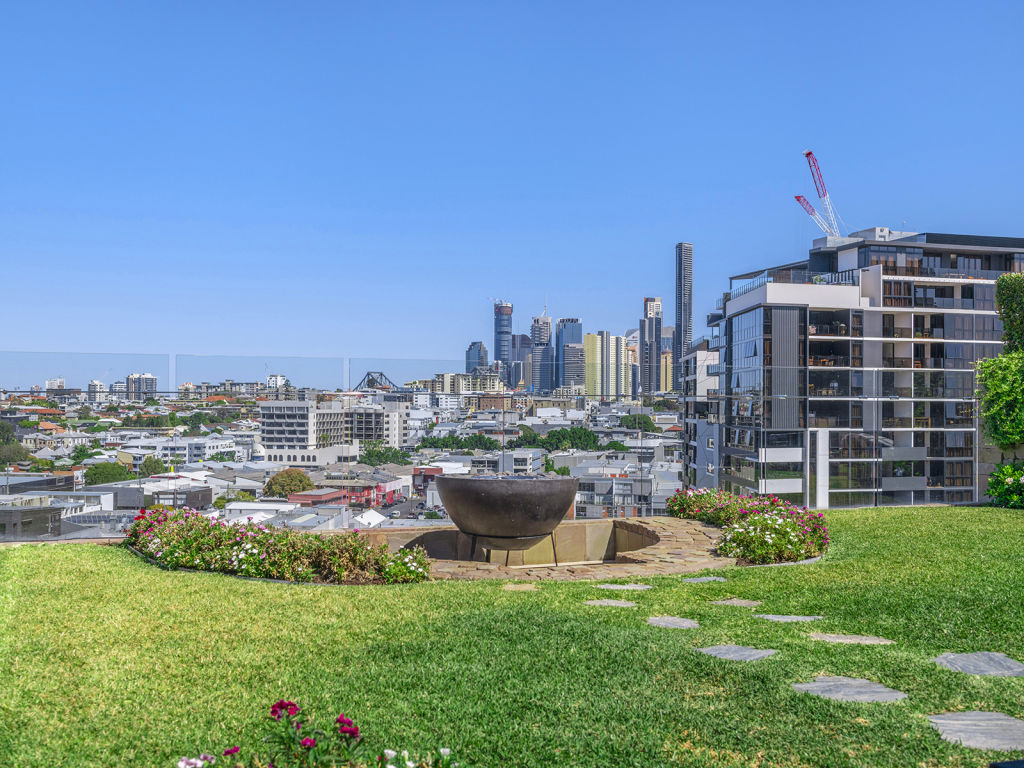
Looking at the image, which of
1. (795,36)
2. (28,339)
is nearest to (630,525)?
(795,36)

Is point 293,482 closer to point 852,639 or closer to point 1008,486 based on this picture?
point 852,639

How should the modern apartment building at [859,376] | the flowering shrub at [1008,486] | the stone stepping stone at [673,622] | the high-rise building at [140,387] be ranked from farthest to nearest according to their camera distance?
1. the modern apartment building at [859,376]
2. the high-rise building at [140,387]
3. the flowering shrub at [1008,486]
4. the stone stepping stone at [673,622]

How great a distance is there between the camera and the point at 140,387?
13.1 meters

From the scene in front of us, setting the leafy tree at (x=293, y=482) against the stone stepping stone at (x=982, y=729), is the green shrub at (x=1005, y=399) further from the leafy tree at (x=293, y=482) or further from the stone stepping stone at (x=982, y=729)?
the leafy tree at (x=293, y=482)

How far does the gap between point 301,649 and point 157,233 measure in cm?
3693

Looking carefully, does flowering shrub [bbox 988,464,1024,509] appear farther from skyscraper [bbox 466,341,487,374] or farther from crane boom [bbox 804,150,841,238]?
crane boom [bbox 804,150,841,238]

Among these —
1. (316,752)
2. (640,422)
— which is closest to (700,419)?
(640,422)

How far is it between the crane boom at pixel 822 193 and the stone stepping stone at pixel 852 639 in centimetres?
5925

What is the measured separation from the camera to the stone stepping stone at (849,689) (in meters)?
3.40

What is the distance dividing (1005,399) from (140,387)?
16.2m

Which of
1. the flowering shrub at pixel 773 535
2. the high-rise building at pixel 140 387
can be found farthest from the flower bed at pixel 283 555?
the high-rise building at pixel 140 387

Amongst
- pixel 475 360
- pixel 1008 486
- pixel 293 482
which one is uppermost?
pixel 475 360

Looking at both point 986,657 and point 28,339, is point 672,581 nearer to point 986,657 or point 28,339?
point 986,657

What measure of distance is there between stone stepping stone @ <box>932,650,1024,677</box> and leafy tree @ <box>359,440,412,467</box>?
549 inches
